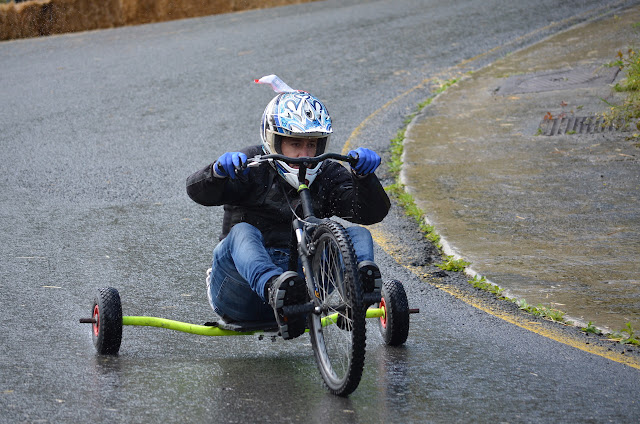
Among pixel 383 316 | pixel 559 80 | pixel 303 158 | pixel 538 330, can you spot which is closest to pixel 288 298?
pixel 303 158

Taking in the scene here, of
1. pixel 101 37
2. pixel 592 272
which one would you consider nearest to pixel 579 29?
pixel 101 37

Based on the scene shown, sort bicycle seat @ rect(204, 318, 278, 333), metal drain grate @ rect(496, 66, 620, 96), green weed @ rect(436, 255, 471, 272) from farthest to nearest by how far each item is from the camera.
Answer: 1. metal drain grate @ rect(496, 66, 620, 96)
2. green weed @ rect(436, 255, 471, 272)
3. bicycle seat @ rect(204, 318, 278, 333)

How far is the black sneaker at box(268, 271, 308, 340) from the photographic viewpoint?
4047 millimetres

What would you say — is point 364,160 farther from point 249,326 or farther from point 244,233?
point 249,326

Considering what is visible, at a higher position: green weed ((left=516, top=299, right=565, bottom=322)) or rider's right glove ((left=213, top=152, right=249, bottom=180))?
rider's right glove ((left=213, top=152, right=249, bottom=180))

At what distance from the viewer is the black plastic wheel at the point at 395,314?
4.70 meters

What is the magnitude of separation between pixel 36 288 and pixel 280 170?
2.11 metres

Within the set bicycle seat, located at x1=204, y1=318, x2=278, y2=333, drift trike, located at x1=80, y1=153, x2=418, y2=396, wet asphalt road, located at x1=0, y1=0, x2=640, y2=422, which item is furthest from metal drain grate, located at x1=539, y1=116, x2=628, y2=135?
bicycle seat, located at x1=204, y1=318, x2=278, y2=333

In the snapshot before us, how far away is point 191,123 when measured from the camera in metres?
10.3

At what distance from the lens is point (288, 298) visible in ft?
13.3

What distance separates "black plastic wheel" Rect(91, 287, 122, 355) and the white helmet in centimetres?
110

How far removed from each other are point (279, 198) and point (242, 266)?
0.48 m

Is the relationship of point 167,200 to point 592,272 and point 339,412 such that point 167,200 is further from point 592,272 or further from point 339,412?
point 339,412

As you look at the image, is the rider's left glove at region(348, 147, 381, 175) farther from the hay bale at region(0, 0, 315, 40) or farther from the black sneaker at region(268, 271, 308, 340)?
the hay bale at region(0, 0, 315, 40)
